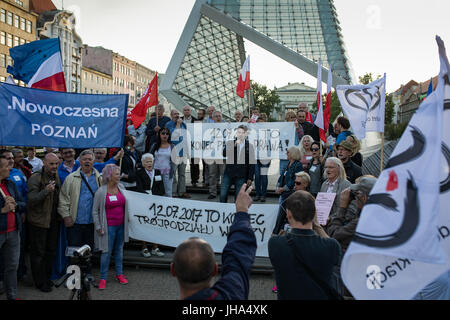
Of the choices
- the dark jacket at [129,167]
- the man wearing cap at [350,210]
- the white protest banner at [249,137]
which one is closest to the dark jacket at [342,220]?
the man wearing cap at [350,210]

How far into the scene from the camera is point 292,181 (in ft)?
18.8

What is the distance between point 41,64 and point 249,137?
501 centimetres

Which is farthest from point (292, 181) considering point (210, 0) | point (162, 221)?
point (210, 0)

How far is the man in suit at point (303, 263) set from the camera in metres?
2.22

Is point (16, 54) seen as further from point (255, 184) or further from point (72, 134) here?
point (255, 184)

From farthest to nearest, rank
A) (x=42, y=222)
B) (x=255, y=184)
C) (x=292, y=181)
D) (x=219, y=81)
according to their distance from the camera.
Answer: (x=219, y=81) < (x=255, y=184) < (x=292, y=181) < (x=42, y=222)

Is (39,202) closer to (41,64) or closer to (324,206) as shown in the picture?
(41,64)

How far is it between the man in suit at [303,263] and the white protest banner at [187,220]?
3227 mm

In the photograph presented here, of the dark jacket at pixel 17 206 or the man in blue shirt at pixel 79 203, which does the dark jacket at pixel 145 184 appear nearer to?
the man in blue shirt at pixel 79 203

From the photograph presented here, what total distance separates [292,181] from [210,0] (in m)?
21.9

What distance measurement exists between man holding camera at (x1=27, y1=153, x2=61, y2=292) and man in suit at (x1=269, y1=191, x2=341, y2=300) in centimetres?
361

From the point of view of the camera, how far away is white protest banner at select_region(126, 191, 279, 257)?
5.59 metres

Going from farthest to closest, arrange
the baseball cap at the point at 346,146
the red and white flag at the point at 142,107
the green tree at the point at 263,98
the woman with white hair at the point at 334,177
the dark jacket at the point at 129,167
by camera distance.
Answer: the green tree at the point at 263,98 < the red and white flag at the point at 142,107 < the dark jacket at the point at 129,167 < the baseball cap at the point at 346,146 < the woman with white hair at the point at 334,177

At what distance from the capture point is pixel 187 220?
5762 mm
